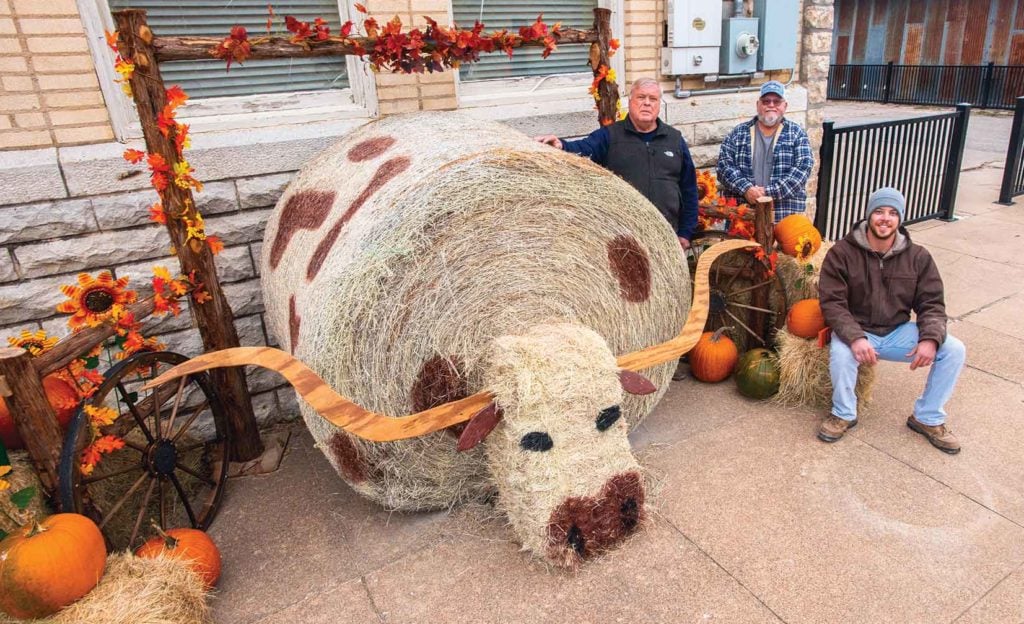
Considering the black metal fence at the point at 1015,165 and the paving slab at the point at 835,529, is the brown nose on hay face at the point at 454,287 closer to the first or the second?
the paving slab at the point at 835,529

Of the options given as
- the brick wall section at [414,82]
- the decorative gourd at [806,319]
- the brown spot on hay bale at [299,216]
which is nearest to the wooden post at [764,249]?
the decorative gourd at [806,319]

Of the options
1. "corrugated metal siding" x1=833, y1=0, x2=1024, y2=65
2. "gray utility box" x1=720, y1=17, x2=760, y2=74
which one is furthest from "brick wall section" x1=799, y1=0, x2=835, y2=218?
"corrugated metal siding" x1=833, y1=0, x2=1024, y2=65

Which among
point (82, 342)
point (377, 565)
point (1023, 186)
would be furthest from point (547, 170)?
point (1023, 186)

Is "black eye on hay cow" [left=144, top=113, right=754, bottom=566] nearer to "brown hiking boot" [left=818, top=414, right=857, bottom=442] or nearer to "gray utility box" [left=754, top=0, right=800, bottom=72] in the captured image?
"brown hiking boot" [left=818, top=414, right=857, bottom=442]

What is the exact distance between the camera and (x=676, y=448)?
13.0ft

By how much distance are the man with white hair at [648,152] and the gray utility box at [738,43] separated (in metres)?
1.98

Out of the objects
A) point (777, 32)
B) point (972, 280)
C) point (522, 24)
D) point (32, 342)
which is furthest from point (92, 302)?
point (972, 280)

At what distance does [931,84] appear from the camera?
20.4 metres

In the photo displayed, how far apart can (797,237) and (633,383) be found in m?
2.47

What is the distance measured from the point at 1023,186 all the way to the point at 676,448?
850cm

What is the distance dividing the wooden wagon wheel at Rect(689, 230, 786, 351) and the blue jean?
81cm

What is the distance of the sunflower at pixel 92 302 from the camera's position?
3.19 meters

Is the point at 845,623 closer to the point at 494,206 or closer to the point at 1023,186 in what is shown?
the point at 494,206

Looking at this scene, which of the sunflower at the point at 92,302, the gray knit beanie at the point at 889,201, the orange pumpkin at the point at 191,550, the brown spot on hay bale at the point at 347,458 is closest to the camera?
the orange pumpkin at the point at 191,550
